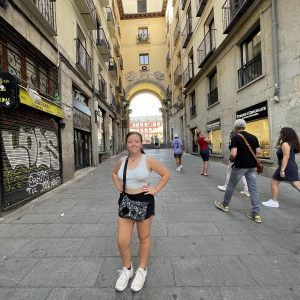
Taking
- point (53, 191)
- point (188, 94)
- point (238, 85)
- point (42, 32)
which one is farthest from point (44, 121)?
point (188, 94)

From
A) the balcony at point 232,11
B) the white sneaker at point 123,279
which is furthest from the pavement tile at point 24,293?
the balcony at point 232,11

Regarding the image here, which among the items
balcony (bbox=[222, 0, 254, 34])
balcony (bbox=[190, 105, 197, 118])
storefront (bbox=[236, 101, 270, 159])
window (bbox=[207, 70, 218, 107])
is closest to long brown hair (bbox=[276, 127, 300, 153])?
storefront (bbox=[236, 101, 270, 159])

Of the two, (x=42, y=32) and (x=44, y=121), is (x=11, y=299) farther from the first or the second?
(x=42, y=32)

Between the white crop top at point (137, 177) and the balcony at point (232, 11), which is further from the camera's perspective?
the balcony at point (232, 11)

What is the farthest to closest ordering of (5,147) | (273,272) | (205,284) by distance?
(5,147) → (273,272) → (205,284)

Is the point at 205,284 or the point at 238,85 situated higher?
the point at 238,85

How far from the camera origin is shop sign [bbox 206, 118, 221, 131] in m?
14.4

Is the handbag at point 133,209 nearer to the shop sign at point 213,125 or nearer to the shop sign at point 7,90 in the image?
the shop sign at point 7,90

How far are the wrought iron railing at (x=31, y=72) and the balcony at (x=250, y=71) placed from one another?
772 cm

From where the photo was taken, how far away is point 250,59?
35.7 feet

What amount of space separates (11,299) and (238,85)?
11.6 metres

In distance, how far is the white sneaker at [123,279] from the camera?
2521 mm

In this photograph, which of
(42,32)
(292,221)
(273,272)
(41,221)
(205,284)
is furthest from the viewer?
(42,32)

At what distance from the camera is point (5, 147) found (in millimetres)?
5508
